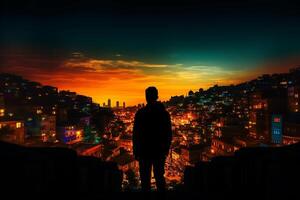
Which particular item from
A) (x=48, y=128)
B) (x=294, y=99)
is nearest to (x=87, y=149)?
(x=48, y=128)

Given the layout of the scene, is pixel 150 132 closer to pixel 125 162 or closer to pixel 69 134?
pixel 125 162

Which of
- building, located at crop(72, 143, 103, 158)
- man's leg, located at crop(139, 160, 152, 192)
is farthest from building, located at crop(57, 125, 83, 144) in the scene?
man's leg, located at crop(139, 160, 152, 192)

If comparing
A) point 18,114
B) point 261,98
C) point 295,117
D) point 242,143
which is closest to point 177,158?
point 242,143

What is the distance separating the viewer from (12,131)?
31.5 meters

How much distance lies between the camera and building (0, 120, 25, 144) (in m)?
30.3

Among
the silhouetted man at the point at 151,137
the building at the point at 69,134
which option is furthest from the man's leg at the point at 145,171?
the building at the point at 69,134

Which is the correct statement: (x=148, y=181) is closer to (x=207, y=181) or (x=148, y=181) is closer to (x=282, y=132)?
(x=207, y=181)

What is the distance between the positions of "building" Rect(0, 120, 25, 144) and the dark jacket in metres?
29.9

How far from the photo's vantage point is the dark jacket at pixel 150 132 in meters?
3.60

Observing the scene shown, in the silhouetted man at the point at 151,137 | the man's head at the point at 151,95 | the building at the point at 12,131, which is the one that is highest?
the man's head at the point at 151,95

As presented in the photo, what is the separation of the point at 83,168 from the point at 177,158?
5192 centimetres

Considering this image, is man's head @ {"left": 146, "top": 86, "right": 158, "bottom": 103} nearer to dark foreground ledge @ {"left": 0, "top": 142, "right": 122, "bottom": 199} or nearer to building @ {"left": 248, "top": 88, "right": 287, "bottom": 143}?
dark foreground ledge @ {"left": 0, "top": 142, "right": 122, "bottom": 199}

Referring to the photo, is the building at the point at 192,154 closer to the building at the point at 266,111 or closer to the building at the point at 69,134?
the building at the point at 266,111

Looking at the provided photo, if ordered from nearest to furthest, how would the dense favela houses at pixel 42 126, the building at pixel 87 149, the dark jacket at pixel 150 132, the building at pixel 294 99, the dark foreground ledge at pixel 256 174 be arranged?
the dark foreground ledge at pixel 256 174, the dark jacket at pixel 150 132, the dense favela houses at pixel 42 126, the building at pixel 87 149, the building at pixel 294 99
